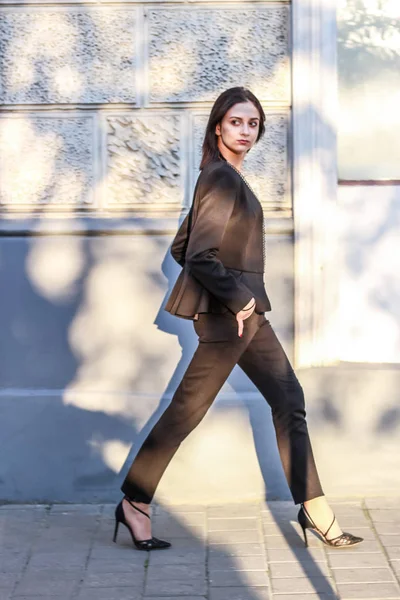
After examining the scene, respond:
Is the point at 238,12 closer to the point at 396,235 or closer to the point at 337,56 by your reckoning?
the point at 337,56

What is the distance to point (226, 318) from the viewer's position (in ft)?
14.1

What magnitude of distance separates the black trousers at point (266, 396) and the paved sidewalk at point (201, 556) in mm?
278

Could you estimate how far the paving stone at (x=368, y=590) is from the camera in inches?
157

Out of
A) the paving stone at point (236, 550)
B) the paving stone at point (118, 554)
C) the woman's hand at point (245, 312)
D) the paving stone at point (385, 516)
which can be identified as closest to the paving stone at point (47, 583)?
the paving stone at point (118, 554)

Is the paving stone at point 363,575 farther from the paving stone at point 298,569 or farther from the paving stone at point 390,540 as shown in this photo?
the paving stone at point 390,540

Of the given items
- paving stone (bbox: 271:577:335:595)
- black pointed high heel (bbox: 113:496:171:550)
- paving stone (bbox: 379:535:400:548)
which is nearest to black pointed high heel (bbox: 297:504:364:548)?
paving stone (bbox: 379:535:400:548)

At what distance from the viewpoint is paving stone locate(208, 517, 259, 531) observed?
4832 millimetres

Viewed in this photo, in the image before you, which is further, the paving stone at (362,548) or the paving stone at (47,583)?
the paving stone at (362,548)

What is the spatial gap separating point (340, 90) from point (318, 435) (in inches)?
68.8

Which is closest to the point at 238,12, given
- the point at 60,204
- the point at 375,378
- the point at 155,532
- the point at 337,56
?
the point at 337,56

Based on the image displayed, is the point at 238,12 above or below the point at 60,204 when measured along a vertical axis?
above

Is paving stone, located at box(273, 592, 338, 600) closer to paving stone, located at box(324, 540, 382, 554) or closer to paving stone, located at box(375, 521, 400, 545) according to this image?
paving stone, located at box(324, 540, 382, 554)

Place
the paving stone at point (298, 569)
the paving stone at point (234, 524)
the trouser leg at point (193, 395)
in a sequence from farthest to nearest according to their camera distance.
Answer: the paving stone at point (234, 524)
the trouser leg at point (193, 395)
the paving stone at point (298, 569)

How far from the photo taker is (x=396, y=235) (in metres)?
5.44
